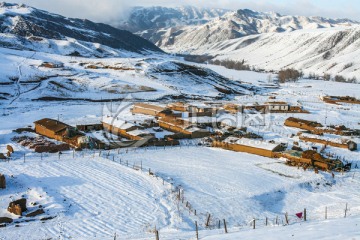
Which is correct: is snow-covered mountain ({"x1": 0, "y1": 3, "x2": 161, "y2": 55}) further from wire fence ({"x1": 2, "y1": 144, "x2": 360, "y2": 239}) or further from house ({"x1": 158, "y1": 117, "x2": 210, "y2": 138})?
wire fence ({"x1": 2, "y1": 144, "x2": 360, "y2": 239})

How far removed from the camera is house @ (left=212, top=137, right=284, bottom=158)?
28.9 meters

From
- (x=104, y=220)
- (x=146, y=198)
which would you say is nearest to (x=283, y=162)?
(x=146, y=198)

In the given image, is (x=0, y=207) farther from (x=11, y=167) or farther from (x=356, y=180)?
(x=356, y=180)

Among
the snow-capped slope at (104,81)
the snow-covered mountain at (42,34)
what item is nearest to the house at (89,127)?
the snow-capped slope at (104,81)

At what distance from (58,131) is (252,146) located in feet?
53.8

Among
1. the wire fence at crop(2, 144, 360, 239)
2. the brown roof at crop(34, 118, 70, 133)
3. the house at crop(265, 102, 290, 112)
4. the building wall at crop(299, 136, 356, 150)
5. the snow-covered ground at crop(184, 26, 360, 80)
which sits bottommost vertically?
the wire fence at crop(2, 144, 360, 239)

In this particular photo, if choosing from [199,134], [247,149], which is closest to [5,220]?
[247,149]

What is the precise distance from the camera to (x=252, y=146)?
30.0m

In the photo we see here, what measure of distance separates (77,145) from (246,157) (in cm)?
1310

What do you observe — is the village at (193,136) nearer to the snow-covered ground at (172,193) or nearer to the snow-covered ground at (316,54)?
the snow-covered ground at (172,193)

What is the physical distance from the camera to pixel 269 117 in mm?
46531

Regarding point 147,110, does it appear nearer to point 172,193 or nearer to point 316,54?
point 172,193

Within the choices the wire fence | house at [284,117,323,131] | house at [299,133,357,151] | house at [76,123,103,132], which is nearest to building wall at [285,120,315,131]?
house at [284,117,323,131]

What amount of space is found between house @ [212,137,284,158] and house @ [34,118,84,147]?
1177cm
